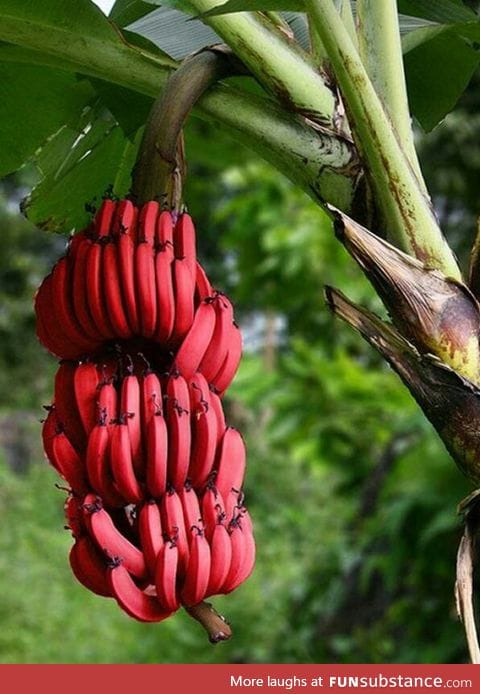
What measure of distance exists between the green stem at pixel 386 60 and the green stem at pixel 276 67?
44mm

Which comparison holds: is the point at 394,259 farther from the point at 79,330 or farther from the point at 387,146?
the point at 79,330

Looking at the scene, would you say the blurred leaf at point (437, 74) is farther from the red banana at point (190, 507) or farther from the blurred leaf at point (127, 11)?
the red banana at point (190, 507)

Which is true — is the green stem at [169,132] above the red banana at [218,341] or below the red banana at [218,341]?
above

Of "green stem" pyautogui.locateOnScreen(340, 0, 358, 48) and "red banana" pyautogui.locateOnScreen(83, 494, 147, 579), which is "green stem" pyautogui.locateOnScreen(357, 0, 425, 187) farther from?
"red banana" pyautogui.locateOnScreen(83, 494, 147, 579)

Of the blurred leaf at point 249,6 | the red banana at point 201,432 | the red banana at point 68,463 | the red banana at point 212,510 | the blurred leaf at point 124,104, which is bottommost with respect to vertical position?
the red banana at point 212,510

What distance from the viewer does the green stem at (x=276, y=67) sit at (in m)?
0.73

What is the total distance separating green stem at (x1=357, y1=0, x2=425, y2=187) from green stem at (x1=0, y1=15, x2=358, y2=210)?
0.14 feet

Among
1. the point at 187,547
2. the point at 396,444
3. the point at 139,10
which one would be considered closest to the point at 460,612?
the point at 187,547

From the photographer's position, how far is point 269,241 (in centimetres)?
379

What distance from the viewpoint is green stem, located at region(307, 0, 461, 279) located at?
72 centimetres

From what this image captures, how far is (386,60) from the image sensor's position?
775 millimetres
